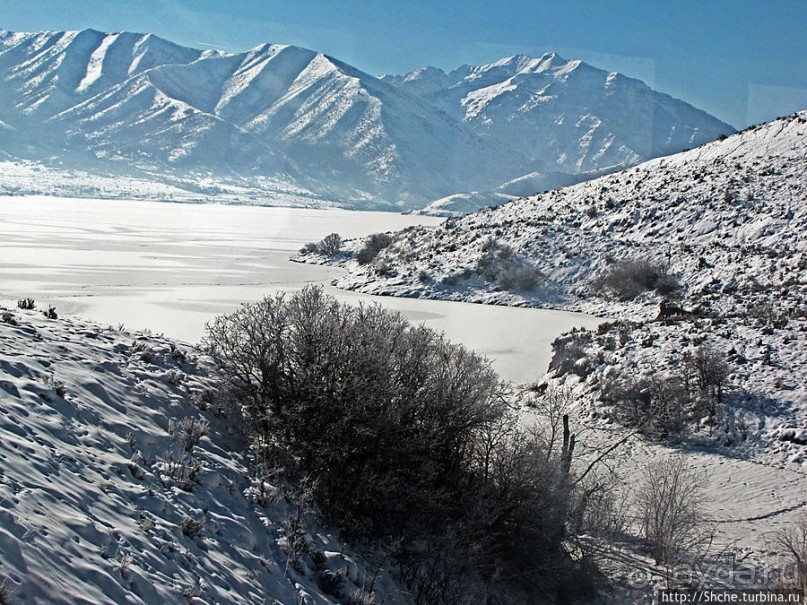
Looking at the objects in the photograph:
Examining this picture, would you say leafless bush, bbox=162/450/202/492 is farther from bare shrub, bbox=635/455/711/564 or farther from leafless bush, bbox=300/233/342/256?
leafless bush, bbox=300/233/342/256

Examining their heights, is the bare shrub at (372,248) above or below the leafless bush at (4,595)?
above

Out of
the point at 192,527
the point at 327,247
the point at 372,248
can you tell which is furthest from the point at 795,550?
the point at 327,247

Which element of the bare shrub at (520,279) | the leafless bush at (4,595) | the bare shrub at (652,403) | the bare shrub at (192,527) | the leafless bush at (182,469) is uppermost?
the bare shrub at (520,279)

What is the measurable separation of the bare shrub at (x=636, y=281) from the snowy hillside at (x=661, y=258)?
0.07 meters

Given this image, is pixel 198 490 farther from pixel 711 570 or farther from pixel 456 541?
pixel 711 570

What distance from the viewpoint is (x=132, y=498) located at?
6520 mm

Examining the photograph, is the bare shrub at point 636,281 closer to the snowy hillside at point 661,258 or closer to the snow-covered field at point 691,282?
the snowy hillside at point 661,258

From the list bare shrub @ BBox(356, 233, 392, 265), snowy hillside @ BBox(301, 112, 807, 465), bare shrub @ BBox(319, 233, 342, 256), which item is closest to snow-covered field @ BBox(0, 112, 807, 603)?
snowy hillside @ BBox(301, 112, 807, 465)

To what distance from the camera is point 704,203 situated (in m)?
38.4

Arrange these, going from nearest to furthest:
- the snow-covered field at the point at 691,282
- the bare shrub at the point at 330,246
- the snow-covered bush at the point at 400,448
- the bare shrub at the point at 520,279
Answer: the snow-covered bush at the point at 400,448 < the snow-covered field at the point at 691,282 < the bare shrub at the point at 520,279 < the bare shrub at the point at 330,246

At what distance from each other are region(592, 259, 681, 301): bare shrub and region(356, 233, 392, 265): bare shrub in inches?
745

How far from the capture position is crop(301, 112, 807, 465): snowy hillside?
A: 1909 cm

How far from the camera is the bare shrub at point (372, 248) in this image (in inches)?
1930

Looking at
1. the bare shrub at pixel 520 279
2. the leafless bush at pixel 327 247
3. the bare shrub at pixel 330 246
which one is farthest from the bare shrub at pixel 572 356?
the bare shrub at pixel 330 246
